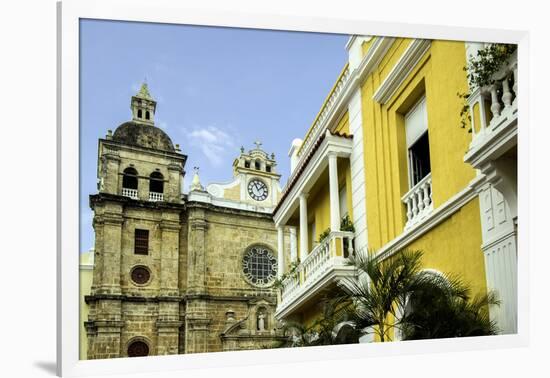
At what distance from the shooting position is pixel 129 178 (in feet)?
30.7

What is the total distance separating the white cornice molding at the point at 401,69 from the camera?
788cm

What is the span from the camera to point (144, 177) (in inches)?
388

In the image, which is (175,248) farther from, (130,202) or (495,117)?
(495,117)

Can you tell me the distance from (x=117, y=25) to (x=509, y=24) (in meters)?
4.10

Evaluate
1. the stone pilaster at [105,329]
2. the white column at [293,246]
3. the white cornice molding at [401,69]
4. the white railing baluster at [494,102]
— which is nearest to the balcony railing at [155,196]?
the stone pilaster at [105,329]

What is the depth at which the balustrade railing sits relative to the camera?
28.2ft

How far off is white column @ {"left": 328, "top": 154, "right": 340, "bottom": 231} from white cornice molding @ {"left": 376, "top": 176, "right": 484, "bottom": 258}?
0.99 metres

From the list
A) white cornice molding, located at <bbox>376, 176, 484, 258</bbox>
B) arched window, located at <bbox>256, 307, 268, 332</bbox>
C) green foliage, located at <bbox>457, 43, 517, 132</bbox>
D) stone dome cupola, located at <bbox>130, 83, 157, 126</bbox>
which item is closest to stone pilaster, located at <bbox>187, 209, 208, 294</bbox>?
arched window, located at <bbox>256, 307, 268, 332</bbox>

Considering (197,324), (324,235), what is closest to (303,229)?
(324,235)

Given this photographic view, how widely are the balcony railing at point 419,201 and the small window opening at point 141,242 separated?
13.0ft

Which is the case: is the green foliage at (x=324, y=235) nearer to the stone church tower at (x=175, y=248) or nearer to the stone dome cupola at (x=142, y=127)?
the stone church tower at (x=175, y=248)

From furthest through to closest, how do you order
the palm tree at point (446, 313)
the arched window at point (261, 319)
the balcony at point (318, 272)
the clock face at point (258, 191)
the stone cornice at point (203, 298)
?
the clock face at point (258, 191) < the stone cornice at point (203, 298) < the arched window at point (261, 319) < the balcony at point (318, 272) < the palm tree at point (446, 313)

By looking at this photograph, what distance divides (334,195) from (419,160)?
49.7 inches

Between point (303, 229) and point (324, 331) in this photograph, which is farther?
point (303, 229)
